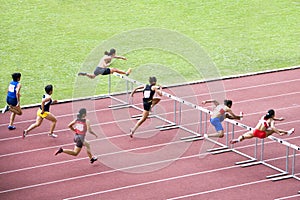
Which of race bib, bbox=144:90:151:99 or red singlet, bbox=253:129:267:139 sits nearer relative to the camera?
red singlet, bbox=253:129:267:139

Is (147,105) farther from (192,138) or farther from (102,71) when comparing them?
(102,71)

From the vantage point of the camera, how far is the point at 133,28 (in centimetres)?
3166

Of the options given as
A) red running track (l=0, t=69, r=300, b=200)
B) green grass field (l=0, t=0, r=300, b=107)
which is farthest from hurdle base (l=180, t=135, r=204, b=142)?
green grass field (l=0, t=0, r=300, b=107)

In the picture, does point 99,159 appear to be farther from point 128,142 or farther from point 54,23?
point 54,23

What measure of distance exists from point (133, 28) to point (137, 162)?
39.7ft

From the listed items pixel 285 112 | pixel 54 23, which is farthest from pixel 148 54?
pixel 285 112

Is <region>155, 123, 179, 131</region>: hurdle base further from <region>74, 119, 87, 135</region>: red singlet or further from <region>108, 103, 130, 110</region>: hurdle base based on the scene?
<region>74, 119, 87, 135</region>: red singlet

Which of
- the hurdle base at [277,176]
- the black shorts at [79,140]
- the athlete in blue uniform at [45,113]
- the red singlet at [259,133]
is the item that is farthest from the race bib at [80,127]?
the hurdle base at [277,176]

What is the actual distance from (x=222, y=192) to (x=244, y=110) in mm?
5582

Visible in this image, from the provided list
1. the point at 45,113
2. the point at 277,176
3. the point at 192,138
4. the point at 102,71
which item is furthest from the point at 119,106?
the point at 277,176

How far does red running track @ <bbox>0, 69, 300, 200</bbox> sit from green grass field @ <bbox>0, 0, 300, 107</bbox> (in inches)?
104

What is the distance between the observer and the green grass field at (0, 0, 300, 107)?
27531 millimetres

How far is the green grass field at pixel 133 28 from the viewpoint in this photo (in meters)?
27.5

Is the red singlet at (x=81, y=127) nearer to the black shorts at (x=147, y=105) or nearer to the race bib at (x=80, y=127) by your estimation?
the race bib at (x=80, y=127)
